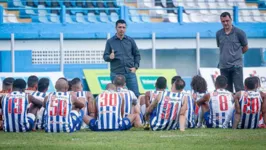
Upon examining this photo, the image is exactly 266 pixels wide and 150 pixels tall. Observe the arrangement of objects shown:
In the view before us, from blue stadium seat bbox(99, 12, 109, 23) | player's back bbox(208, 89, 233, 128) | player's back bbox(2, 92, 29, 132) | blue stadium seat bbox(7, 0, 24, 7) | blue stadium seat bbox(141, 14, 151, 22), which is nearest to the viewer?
player's back bbox(2, 92, 29, 132)

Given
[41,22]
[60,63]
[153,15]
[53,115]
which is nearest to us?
[53,115]

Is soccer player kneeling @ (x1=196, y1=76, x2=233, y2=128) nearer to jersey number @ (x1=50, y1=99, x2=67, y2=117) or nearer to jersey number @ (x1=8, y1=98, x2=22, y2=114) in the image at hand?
jersey number @ (x1=50, y1=99, x2=67, y2=117)

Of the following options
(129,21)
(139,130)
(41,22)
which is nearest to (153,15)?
(129,21)

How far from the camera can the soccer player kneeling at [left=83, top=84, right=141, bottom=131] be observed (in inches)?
666

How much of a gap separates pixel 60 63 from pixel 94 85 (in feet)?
4.01

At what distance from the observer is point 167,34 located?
92.6 ft

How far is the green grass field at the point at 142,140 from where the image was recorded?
13203mm

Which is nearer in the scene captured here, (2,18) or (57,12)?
(2,18)

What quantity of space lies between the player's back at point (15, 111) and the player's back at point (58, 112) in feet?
1.85

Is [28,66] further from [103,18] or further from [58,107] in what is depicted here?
[58,107]

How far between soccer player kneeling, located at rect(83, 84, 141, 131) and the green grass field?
1.25 feet

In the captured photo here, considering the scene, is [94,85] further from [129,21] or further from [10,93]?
[10,93]

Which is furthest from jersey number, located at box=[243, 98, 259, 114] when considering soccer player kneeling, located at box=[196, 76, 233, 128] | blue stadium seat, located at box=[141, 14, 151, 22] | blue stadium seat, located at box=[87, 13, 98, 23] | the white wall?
blue stadium seat, located at box=[141, 14, 151, 22]

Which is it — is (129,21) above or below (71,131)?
above
